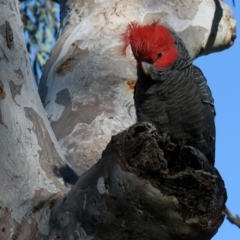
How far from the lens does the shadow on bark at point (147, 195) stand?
5.56ft

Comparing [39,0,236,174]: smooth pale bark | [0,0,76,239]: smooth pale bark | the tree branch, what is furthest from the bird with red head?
the tree branch

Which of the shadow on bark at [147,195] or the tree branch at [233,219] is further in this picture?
the shadow on bark at [147,195]

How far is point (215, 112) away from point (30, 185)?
4.42ft

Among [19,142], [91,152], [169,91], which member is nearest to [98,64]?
[169,91]

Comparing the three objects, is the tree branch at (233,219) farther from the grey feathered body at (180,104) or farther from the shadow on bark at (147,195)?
the grey feathered body at (180,104)

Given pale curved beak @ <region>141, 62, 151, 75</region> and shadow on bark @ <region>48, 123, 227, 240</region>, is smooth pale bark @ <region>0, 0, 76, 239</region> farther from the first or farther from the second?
pale curved beak @ <region>141, 62, 151, 75</region>

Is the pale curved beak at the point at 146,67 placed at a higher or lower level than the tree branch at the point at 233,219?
higher

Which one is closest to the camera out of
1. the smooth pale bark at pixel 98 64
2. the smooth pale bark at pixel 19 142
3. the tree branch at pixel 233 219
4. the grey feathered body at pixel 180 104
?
the tree branch at pixel 233 219

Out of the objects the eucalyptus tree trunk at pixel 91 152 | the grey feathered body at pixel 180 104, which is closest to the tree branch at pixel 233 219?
the eucalyptus tree trunk at pixel 91 152

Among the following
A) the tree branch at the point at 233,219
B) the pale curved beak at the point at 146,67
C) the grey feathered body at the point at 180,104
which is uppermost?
the pale curved beak at the point at 146,67

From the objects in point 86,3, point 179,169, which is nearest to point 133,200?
point 179,169

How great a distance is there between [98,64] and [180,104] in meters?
0.45

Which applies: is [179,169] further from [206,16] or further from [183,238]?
[206,16]

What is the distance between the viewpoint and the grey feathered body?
288 cm
